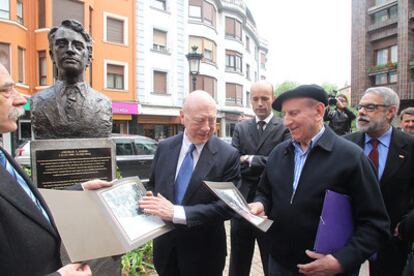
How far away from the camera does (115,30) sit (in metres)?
19.3

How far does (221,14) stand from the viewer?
1087 inches

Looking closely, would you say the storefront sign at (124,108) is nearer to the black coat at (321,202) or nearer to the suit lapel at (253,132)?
the suit lapel at (253,132)

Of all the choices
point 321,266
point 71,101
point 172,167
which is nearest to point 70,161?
point 71,101

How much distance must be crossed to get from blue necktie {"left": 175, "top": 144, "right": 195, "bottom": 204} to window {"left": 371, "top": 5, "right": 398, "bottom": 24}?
77.0ft

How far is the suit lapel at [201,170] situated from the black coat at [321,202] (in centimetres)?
51

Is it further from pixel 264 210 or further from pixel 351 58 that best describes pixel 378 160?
pixel 351 58

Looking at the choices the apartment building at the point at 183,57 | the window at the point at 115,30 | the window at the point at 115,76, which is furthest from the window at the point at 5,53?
the apartment building at the point at 183,57

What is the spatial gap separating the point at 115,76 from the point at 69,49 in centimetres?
1696

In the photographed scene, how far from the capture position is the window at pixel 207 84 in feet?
80.2

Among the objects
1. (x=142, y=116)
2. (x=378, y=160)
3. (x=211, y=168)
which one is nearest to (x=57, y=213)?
(x=211, y=168)

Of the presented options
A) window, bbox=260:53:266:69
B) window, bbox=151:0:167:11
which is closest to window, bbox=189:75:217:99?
window, bbox=151:0:167:11

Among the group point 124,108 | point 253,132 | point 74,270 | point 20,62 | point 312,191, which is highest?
point 20,62

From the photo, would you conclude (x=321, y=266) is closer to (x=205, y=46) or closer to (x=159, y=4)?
(x=159, y=4)

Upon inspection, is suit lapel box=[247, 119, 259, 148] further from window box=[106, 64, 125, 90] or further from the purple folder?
window box=[106, 64, 125, 90]
